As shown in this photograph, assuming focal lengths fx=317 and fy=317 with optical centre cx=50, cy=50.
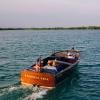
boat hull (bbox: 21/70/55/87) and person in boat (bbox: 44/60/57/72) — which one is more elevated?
person in boat (bbox: 44/60/57/72)

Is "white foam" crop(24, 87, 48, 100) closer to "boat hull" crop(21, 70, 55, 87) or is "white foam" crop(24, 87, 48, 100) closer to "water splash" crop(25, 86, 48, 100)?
"water splash" crop(25, 86, 48, 100)

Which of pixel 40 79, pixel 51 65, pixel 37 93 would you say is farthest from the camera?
pixel 51 65

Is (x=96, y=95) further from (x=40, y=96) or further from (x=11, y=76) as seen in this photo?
(x=11, y=76)

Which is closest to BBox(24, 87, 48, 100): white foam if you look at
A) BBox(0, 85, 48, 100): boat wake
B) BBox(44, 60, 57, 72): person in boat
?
BBox(0, 85, 48, 100): boat wake

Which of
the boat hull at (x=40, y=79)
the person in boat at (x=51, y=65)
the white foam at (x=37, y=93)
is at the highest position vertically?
the person in boat at (x=51, y=65)

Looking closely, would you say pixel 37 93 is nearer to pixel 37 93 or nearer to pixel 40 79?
pixel 37 93

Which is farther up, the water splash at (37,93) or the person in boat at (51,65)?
the person in boat at (51,65)

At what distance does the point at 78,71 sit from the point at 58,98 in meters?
11.3

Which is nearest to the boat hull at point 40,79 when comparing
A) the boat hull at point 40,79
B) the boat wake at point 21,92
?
the boat hull at point 40,79

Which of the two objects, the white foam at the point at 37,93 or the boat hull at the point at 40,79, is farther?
the boat hull at the point at 40,79

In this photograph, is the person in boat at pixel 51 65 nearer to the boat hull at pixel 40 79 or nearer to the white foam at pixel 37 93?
the boat hull at pixel 40 79

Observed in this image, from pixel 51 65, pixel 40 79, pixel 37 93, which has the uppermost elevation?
pixel 51 65

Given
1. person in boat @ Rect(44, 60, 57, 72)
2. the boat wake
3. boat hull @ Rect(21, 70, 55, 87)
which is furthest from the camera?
person in boat @ Rect(44, 60, 57, 72)

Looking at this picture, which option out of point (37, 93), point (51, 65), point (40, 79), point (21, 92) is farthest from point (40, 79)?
point (51, 65)
